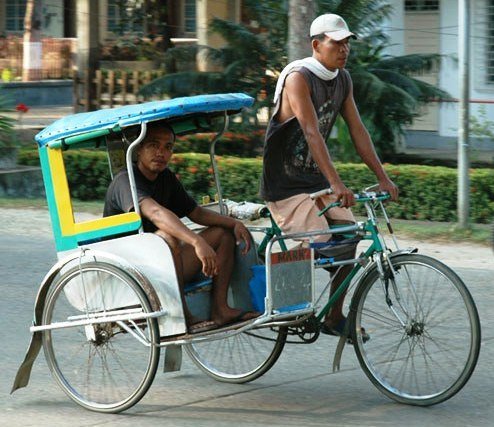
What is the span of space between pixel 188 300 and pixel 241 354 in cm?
66

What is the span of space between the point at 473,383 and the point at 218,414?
144 cm

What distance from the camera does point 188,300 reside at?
19.4 ft

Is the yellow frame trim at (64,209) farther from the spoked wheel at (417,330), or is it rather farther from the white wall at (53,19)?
the white wall at (53,19)

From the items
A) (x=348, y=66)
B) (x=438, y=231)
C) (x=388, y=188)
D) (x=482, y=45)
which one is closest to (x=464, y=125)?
(x=438, y=231)

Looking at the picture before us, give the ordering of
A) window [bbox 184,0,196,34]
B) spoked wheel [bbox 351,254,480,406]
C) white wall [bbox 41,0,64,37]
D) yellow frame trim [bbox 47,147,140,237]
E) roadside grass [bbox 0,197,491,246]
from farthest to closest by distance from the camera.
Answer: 1. white wall [bbox 41,0,64,37]
2. window [bbox 184,0,196,34]
3. roadside grass [bbox 0,197,491,246]
4. yellow frame trim [bbox 47,147,140,237]
5. spoked wheel [bbox 351,254,480,406]

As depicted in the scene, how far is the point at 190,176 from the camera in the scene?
1420 cm

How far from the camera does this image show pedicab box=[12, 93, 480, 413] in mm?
5609

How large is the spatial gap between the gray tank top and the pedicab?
0.18 m

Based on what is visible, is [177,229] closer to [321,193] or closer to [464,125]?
[321,193]

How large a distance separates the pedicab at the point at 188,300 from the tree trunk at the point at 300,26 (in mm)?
7166

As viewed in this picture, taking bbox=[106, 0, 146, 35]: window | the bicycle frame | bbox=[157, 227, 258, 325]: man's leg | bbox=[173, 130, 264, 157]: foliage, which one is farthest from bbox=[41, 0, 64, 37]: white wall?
the bicycle frame

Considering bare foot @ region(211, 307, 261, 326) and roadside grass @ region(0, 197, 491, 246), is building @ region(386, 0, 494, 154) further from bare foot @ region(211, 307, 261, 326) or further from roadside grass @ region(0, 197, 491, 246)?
bare foot @ region(211, 307, 261, 326)

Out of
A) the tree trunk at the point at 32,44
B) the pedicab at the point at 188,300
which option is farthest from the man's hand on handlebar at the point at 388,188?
the tree trunk at the point at 32,44

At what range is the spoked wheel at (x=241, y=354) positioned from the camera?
245 inches
